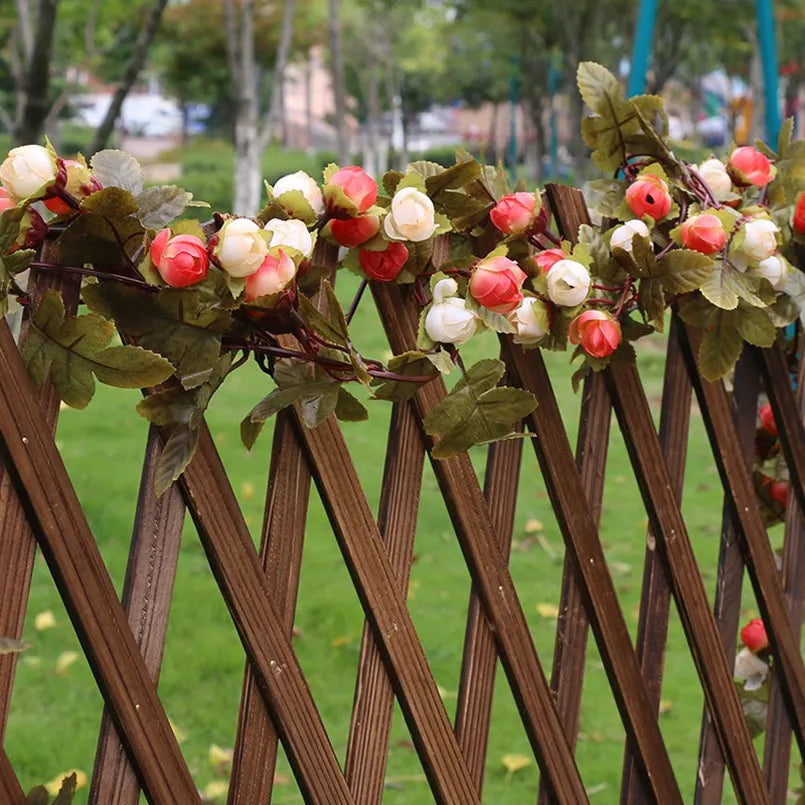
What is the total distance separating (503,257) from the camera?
1.24m

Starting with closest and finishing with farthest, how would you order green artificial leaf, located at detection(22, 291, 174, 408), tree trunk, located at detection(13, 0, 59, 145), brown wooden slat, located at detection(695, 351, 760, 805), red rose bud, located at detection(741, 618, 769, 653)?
green artificial leaf, located at detection(22, 291, 174, 408)
brown wooden slat, located at detection(695, 351, 760, 805)
red rose bud, located at detection(741, 618, 769, 653)
tree trunk, located at detection(13, 0, 59, 145)

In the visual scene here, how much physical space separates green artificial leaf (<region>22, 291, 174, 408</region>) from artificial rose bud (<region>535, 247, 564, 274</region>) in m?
0.51

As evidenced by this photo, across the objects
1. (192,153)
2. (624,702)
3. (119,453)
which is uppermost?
(624,702)

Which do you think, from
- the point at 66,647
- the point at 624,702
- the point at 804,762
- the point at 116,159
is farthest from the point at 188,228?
the point at 66,647

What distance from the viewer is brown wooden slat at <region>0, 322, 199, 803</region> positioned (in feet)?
3.38

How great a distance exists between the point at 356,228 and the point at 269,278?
18 cm

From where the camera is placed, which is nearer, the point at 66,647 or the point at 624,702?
the point at 624,702

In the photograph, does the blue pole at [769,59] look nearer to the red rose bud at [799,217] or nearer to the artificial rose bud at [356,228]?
the red rose bud at [799,217]

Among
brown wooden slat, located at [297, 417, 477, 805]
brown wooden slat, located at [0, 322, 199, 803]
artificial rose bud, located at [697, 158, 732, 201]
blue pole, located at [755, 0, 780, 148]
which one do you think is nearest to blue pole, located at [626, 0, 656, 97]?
blue pole, located at [755, 0, 780, 148]

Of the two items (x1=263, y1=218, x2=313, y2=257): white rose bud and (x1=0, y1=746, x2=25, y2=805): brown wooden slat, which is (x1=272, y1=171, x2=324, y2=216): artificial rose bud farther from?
(x1=0, y1=746, x2=25, y2=805): brown wooden slat

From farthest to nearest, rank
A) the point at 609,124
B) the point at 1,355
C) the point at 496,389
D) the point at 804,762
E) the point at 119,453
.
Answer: the point at 119,453
the point at 804,762
the point at 609,124
the point at 496,389
the point at 1,355

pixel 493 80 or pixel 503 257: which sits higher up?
pixel 503 257

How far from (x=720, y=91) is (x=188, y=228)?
144 ft

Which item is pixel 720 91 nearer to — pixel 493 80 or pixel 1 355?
pixel 493 80
